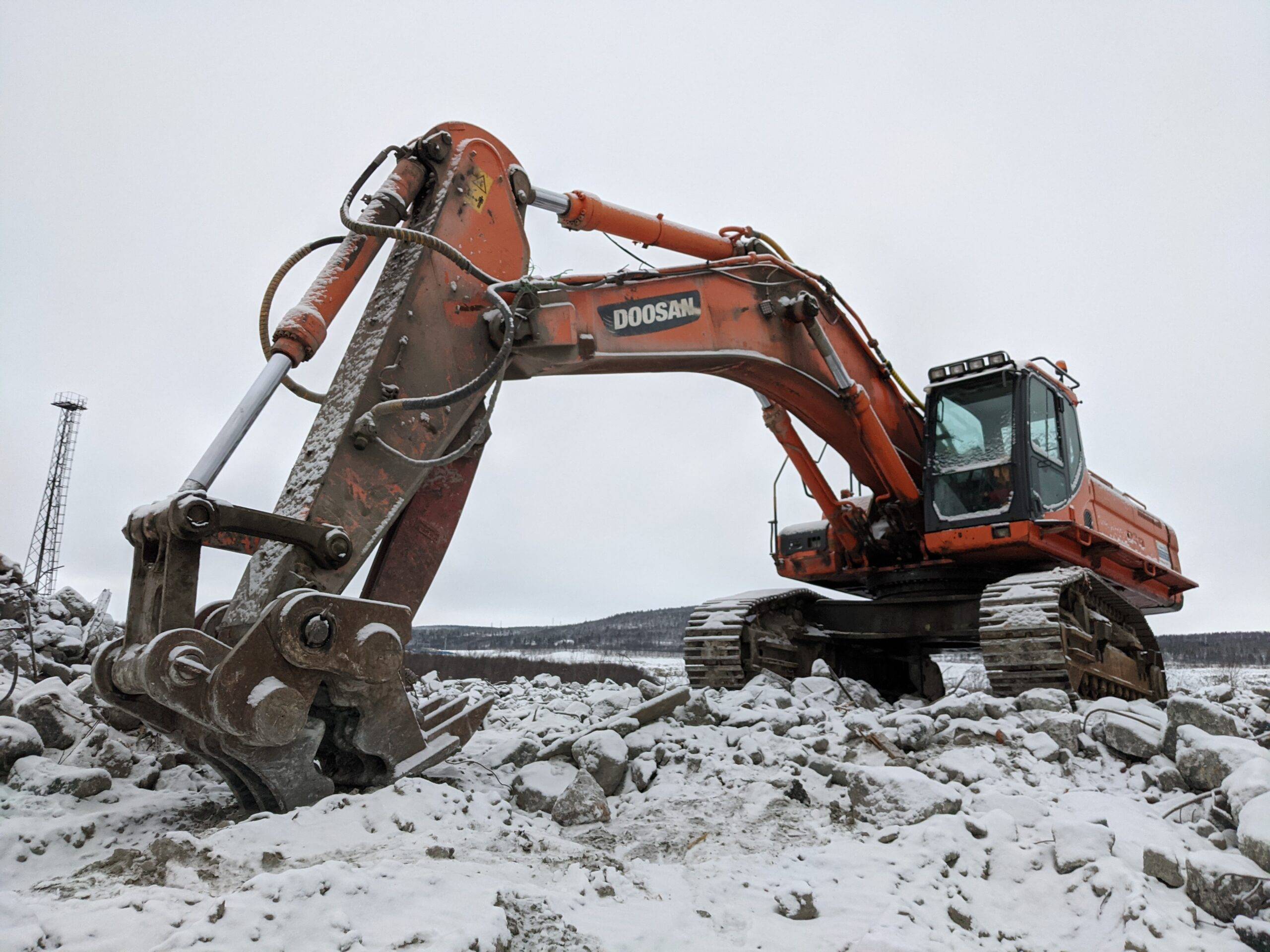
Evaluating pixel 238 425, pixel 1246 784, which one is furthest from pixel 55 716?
pixel 1246 784

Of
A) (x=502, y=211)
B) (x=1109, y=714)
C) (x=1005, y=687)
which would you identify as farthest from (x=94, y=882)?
(x=1005, y=687)

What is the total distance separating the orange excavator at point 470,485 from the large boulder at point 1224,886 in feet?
8.43

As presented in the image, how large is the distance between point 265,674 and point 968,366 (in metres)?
5.83

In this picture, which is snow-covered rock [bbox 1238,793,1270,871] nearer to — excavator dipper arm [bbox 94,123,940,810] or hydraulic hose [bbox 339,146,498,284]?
excavator dipper arm [bbox 94,123,940,810]

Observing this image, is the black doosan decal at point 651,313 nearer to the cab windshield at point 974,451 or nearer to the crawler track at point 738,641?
the cab windshield at point 974,451

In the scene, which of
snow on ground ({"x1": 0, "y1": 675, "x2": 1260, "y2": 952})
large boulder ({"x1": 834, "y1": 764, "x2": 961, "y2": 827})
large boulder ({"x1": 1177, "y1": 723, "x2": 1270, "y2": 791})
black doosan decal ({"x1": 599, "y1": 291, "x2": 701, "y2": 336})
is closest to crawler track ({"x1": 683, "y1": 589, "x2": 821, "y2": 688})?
snow on ground ({"x1": 0, "y1": 675, "x2": 1260, "y2": 952})

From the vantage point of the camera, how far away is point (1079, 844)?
279 cm

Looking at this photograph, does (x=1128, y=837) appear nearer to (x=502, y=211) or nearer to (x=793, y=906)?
(x=793, y=906)

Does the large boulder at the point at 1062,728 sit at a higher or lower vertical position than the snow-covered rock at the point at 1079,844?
higher

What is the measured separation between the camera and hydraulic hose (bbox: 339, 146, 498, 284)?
11.2 feet

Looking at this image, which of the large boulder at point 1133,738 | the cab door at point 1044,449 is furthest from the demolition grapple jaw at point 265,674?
the cab door at point 1044,449

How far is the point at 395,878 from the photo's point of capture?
7.16 ft

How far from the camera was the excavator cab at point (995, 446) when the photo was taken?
6340mm

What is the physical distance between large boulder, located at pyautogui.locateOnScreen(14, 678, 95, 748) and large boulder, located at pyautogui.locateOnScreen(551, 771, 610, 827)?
2.27m
